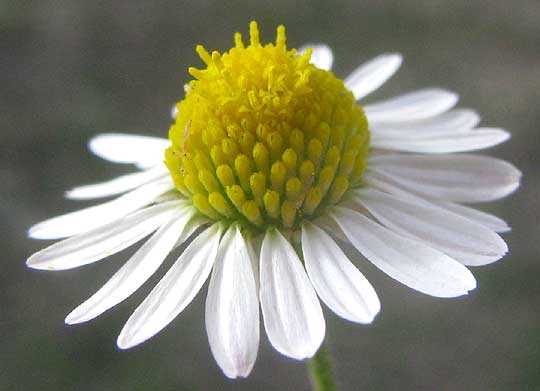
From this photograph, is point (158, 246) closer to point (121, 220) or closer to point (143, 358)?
point (121, 220)

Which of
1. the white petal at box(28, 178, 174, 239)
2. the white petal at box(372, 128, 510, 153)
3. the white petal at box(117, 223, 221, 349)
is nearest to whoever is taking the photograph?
the white petal at box(117, 223, 221, 349)

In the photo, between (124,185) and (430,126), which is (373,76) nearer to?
(430,126)

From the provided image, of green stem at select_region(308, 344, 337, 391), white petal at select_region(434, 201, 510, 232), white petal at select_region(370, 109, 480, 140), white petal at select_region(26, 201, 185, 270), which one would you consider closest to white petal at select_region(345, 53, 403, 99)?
white petal at select_region(370, 109, 480, 140)

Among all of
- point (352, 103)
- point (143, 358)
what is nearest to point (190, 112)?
point (352, 103)

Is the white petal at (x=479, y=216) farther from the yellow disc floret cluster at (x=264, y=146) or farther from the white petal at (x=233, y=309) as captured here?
the white petal at (x=233, y=309)

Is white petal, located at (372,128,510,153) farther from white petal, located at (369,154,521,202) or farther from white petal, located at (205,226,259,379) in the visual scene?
white petal, located at (205,226,259,379)

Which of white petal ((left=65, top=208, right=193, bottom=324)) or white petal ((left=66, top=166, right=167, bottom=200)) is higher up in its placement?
white petal ((left=66, top=166, right=167, bottom=200))
